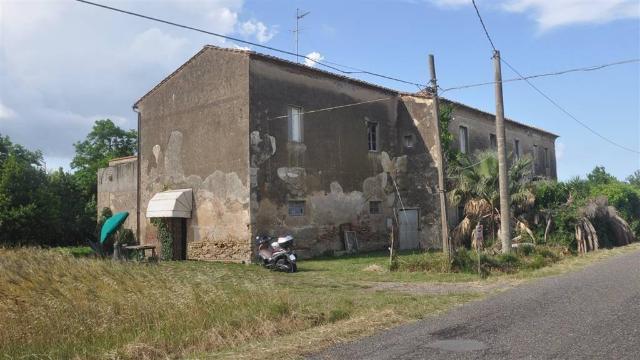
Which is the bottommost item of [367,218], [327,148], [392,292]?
[392,292]

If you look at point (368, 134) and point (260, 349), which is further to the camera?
point (368, 134)

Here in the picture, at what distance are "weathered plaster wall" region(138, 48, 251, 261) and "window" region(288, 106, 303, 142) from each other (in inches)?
84.7

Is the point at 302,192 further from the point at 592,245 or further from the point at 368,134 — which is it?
the point at 592,245

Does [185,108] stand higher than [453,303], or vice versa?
[185,108]

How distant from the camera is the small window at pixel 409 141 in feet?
Result: 84.8

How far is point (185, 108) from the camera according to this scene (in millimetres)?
22672

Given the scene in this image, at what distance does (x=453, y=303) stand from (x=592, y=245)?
1431 centimetres

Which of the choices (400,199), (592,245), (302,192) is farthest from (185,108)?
(592,245)

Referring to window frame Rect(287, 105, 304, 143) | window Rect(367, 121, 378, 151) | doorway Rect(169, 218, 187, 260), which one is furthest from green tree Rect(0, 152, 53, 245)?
window Rect(367, 121, 378, 151)

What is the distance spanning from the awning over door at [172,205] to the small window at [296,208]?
408 centimetres

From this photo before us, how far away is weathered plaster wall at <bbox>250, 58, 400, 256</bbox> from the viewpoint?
66.8ft

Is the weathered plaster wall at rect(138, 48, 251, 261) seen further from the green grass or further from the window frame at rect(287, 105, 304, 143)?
the green grass

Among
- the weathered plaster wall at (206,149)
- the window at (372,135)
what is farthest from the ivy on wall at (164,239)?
the window at (372,135)

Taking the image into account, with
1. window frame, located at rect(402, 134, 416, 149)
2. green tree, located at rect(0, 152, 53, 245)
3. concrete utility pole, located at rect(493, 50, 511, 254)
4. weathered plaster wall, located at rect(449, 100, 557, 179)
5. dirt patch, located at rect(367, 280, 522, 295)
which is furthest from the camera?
weathered plaster wall, located at rect(449, 100, 557, 179)
